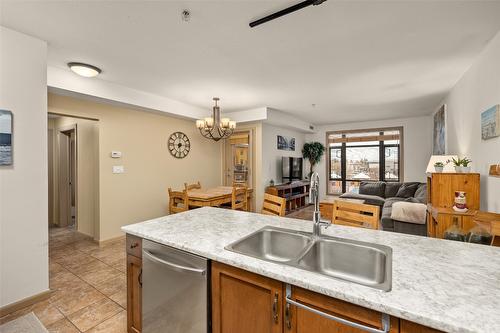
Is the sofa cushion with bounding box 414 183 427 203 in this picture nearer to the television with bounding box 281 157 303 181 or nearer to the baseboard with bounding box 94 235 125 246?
the television with bounding box 281 157 303 181

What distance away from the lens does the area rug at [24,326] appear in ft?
6.08

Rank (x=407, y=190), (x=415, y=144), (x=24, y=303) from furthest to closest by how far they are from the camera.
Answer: (x=415, y=144) < (x=407, y=190) < (x=24, y=303)

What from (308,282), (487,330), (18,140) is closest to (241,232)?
(308,282)

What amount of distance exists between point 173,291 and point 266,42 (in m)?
2.31

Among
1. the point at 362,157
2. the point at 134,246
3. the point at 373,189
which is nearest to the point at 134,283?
the point at 134,246

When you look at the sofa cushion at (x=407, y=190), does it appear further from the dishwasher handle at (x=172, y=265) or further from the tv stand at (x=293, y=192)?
the dishwasher handle at (x=172, y=265)

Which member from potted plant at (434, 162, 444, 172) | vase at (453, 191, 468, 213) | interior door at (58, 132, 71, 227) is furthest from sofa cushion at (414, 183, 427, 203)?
interior door at (58, 132, 71, 227)

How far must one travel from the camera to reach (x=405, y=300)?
81 centimetres

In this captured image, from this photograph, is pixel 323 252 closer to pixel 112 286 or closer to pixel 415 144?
pixel 112 286

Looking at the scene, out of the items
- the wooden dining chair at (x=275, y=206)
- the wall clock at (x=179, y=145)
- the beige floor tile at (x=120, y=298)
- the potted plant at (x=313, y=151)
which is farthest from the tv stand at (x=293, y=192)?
the beige floor tile at (x=120, y=298)

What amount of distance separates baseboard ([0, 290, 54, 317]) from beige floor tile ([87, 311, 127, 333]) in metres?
0.80

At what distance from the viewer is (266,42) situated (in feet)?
7.72

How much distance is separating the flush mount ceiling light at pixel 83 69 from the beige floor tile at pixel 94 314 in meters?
2.64

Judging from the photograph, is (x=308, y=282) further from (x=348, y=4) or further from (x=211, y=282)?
(x=348, y=4)
